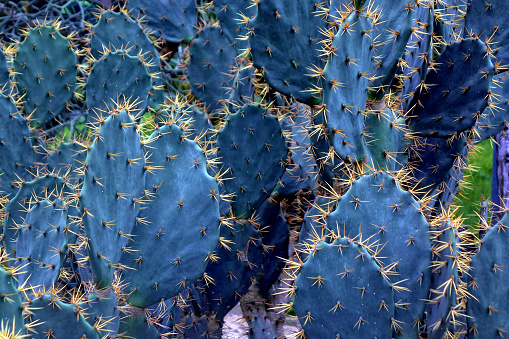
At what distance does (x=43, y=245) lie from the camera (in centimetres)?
174

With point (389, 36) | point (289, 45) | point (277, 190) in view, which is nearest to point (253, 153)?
point (277, 190)

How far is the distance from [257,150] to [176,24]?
1.50m

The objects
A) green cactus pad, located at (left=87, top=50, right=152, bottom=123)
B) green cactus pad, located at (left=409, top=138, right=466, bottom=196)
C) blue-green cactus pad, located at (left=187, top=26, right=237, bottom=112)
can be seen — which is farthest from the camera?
blue-green cactus pad, located at (left=187, top=26, right=237, bottom=112)

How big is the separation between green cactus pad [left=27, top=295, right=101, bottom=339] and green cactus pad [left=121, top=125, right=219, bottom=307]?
9.0 inches

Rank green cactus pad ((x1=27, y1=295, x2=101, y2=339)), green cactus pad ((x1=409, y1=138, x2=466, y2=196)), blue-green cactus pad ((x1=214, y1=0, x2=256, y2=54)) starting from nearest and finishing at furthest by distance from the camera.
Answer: green cactus pad ((x1=27, y1=295, x2=101, y2=339)) → green cactus pad ((x1=409, y1=138, x2=466, y2=196)) → blue-green cactus pad ((x1=214, y1=0, x2=256, y2=54))

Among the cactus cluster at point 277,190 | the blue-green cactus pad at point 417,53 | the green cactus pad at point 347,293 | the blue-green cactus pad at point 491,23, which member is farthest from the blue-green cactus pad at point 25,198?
the blue-green cactus pad at point 491,23

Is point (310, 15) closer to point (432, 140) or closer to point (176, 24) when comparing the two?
point (432, 140)

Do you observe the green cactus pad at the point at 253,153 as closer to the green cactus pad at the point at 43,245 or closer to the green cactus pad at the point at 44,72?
the green cactus pad at the point at 43,245

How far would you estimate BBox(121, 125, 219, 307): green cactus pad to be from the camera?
168 centimetres

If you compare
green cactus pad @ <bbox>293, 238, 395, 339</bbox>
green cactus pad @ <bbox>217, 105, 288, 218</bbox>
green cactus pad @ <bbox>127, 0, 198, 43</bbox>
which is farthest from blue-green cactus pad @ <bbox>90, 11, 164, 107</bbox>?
green cactus pad @ <bbox>293, 238, 395, 339</bbox>

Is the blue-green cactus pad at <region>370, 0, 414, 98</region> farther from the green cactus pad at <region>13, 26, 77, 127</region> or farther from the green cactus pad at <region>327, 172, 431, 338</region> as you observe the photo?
the green cactus pad at <region>13, 26, 77, 127</region>

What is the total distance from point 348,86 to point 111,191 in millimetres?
852

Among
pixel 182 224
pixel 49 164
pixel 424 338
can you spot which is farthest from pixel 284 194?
pixel 49 164

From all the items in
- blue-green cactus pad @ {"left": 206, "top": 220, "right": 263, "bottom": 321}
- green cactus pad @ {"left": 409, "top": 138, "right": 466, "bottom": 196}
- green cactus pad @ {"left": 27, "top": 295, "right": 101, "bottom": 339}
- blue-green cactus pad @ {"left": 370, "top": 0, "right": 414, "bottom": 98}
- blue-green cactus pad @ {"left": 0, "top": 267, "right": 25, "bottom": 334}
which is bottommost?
blue-green cactus pad @ {"left": 206, "top": 220, "right": 263, "bottom": 321}
